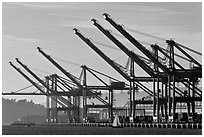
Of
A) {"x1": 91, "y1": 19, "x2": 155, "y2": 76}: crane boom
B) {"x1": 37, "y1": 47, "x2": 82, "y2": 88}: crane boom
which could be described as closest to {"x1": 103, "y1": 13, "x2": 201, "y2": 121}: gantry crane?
{"x1": 91, "y1": 19, "x2": 155, "y2": 76}: crane boom

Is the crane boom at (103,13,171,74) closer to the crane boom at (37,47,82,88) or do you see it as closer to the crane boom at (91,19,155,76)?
the crane boom at (91,19,155,76)

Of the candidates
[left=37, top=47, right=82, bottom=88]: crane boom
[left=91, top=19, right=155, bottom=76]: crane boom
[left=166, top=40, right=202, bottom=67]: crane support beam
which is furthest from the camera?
[left=37, top=47, right=82, bottom=88]: crane boom

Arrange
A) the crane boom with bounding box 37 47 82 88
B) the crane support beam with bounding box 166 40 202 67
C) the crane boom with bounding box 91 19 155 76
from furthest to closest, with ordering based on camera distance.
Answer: the crane boom with bounding box 37 47 82 88 → the crane boom with bounding box 91 19 155 76 → the crane support beam with bounding box 166 40 202 67

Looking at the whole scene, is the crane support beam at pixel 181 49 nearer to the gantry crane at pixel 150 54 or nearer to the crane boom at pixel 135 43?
the gantry crane at pixel 150 54

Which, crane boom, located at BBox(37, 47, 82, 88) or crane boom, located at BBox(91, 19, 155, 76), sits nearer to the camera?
crane boom, located at BBox(91, 19, 155, 76)

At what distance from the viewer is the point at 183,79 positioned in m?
125

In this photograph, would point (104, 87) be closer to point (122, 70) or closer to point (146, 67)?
point (122, 70)

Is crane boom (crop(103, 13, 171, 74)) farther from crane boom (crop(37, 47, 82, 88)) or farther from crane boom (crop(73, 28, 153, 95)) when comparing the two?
crane boom (crop(37, 47, 82, 88))

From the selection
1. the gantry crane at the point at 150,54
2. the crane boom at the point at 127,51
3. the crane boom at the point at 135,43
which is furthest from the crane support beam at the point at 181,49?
the crane boom at the point at 127,51

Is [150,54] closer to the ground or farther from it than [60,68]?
closer to the ground

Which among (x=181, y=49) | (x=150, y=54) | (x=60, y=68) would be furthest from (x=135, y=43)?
(x=60, y=68)

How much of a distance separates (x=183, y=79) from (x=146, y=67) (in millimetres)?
8111

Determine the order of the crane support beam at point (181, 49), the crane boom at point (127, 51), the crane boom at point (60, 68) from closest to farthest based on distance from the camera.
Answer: the crane support beam at point (181, 49), the crane boom at point (127, 51), the crane boom at point (60, 68)

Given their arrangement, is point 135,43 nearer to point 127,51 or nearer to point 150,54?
point 150,54
